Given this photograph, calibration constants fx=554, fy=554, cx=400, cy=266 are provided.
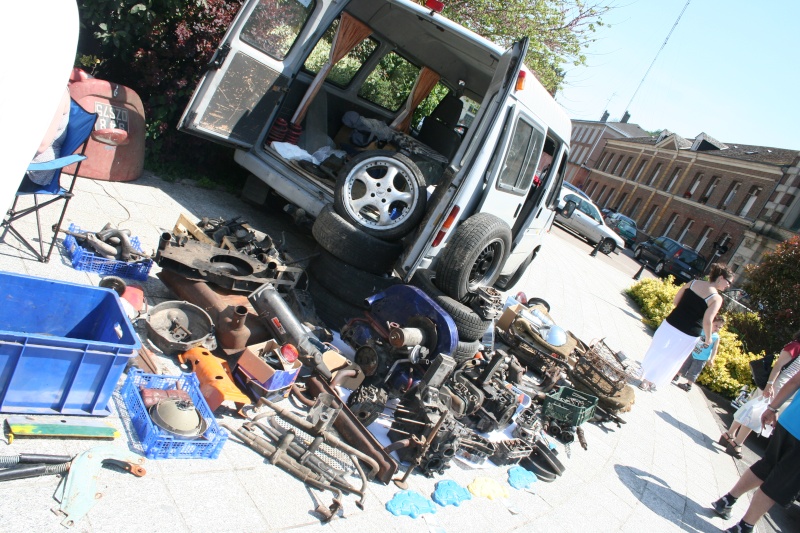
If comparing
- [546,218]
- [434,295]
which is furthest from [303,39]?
[546,218]

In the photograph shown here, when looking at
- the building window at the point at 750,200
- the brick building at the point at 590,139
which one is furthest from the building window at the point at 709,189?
the brick building at the point at 590,139

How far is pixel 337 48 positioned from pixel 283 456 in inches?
221

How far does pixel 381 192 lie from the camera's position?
5.56 m

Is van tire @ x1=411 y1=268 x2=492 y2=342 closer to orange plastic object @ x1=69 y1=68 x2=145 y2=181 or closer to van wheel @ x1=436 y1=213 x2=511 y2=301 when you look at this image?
van wheel @ x1=436 y1=213 x2=511 y2=301

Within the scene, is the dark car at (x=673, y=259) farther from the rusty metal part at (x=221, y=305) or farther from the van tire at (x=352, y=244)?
the rusty metal part at (x=221, y=305)

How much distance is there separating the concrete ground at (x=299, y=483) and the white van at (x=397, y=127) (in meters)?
1.16

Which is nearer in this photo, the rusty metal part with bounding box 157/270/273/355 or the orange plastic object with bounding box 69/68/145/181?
the rusty metal part with bounding box 157/270/273/355

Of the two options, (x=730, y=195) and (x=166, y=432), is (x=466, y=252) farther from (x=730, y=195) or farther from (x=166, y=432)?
(x=730, y=195)

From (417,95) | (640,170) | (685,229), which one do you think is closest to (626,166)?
(640,170)

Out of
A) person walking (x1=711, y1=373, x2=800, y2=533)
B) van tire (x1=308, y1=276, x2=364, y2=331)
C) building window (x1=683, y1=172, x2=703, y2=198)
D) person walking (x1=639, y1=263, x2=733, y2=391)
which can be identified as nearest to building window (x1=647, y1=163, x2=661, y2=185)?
building window (x1=683, y1=172, x2=703, y2=198)

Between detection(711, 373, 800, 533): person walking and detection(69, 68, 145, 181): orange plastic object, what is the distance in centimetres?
697

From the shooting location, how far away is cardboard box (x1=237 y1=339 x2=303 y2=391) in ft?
12.3


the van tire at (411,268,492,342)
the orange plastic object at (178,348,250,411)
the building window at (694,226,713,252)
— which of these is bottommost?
the orange plastic object at (178,348,250,411)

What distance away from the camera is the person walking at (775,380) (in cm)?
601
